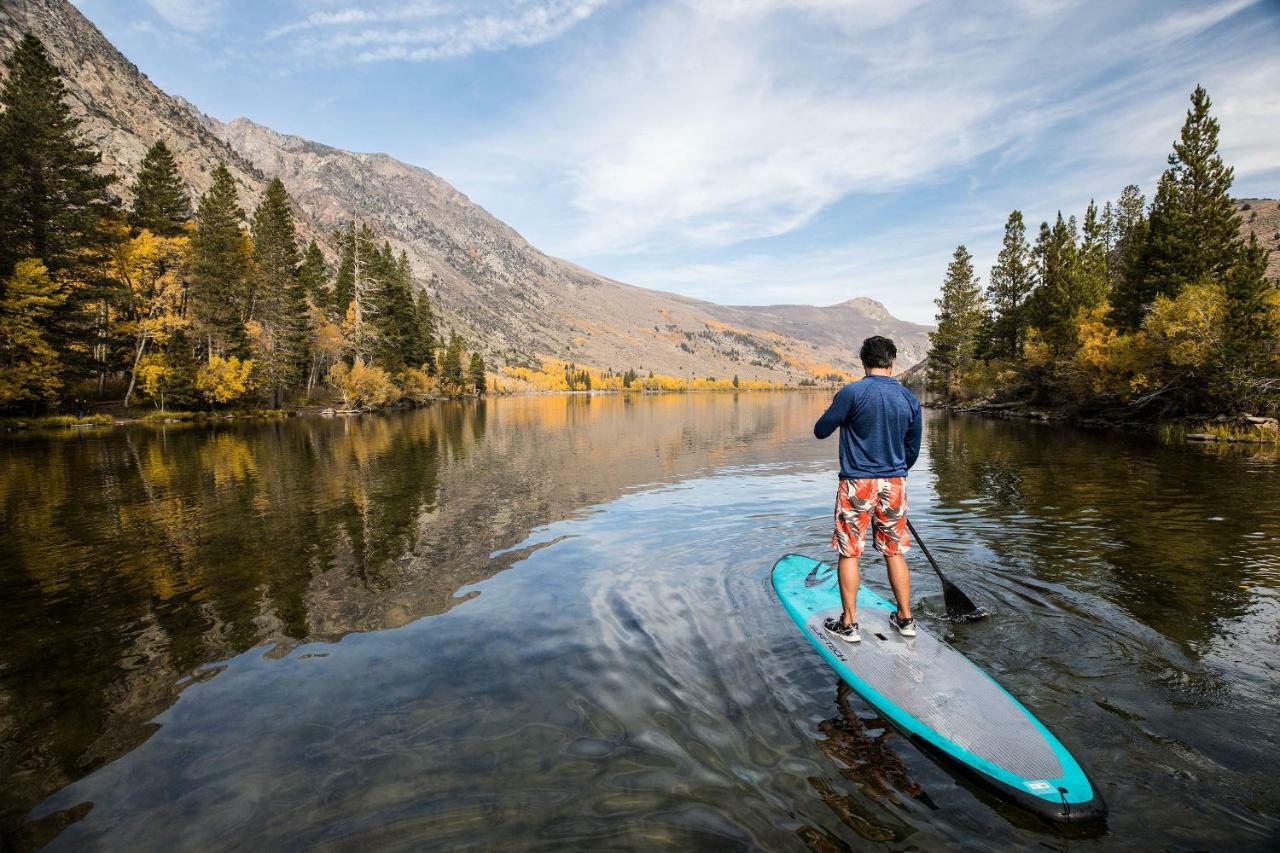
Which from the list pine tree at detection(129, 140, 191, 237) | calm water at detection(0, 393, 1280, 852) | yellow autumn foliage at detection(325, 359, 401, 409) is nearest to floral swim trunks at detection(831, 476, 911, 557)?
calm water at detection(0, 393, 1280, 852)

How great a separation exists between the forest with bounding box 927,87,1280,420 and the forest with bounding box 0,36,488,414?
71309mm

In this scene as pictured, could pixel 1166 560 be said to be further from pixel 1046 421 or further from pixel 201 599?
pixel 1046 421

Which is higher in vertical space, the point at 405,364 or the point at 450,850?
the point at 405,364

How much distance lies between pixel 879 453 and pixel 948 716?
9.45 ft

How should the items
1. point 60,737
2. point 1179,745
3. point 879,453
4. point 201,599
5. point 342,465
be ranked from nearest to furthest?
point 1179,745 → point 60,737 → point 879,453 → point 201,599 → point 342,465

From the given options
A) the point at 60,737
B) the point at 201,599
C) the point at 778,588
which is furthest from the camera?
the point at 201,599

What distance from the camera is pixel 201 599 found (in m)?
9.20

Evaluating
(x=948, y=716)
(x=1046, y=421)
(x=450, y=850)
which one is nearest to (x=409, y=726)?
(x=450, y=850)

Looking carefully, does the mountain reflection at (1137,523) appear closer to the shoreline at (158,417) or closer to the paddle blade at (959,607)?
the paddle blade at (959,607)

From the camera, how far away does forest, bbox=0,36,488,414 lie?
39.4 metres

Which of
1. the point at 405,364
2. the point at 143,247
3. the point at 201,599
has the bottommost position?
the point at 201,599

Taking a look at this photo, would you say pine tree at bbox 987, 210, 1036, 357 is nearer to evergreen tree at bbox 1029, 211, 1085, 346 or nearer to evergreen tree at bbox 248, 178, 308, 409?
evergreen tree at bbox 1029, 211, 1085, 346

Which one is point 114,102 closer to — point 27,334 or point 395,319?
point 395,319

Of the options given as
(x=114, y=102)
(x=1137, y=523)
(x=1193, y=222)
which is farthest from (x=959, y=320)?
(x=114, y=102)
